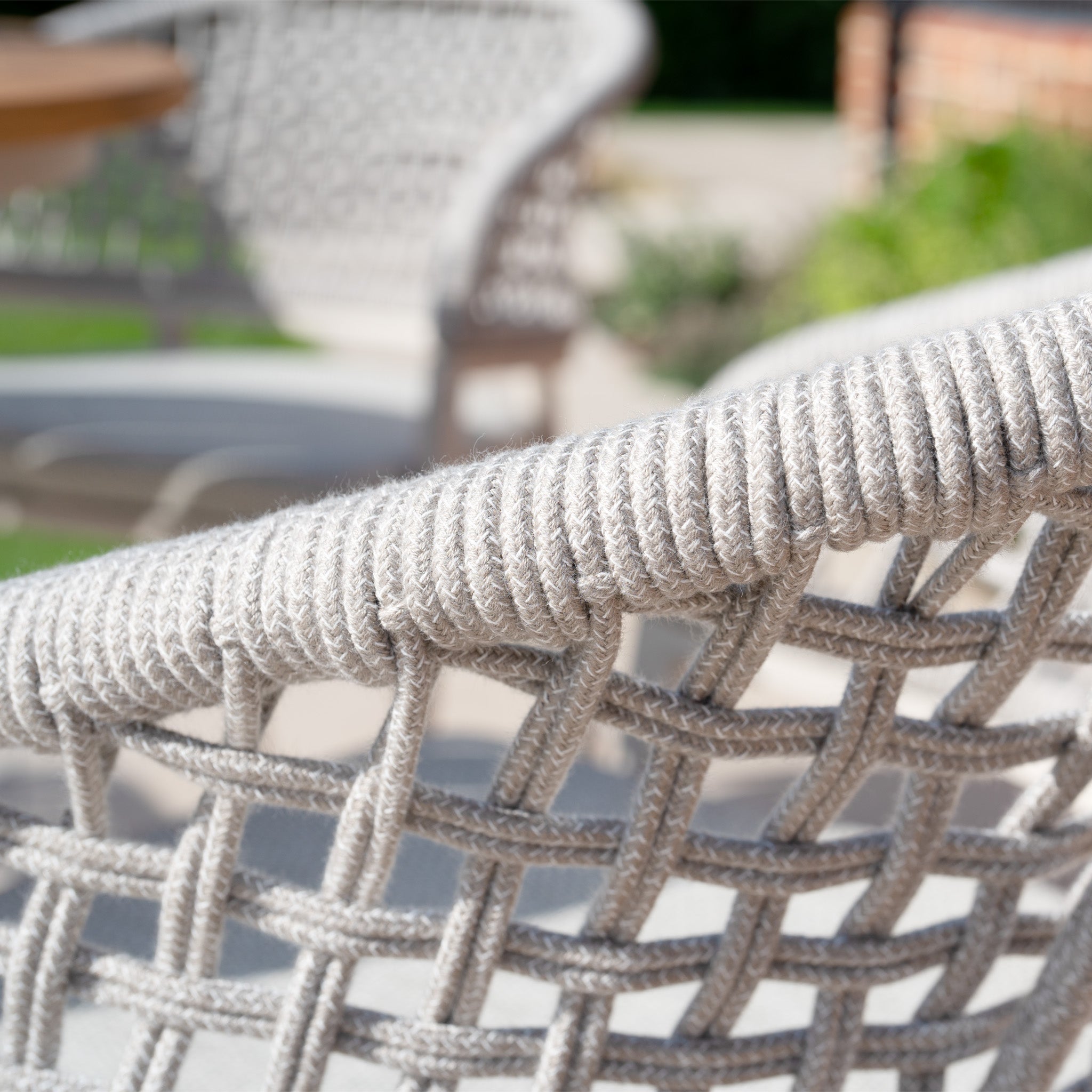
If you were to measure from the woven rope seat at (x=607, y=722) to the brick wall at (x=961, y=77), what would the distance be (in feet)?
12.2

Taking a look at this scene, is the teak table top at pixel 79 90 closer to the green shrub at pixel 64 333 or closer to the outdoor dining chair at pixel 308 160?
the outdoor dining chair at pixel 308 160

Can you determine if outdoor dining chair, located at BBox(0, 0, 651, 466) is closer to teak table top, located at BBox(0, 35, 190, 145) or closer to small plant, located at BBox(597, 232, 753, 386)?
teak table top, located at BBox(0, 35, 190, 145)

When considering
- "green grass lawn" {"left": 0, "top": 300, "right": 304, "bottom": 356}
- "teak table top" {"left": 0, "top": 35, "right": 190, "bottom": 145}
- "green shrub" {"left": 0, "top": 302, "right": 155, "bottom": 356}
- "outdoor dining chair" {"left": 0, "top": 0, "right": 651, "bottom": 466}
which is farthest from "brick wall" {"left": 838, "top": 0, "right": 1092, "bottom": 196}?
"green shrub" {"left": 0, "top": 302, "right": 155, "bottom": 356}

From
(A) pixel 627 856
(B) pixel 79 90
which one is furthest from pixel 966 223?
(A) pixel 627 856

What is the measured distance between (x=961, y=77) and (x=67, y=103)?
11.6 feet

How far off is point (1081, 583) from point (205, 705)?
0.36 m

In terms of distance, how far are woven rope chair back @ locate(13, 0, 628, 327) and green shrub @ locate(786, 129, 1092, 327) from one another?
119 centimetres

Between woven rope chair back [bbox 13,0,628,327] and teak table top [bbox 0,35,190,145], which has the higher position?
woven rope chair back [bbox 13,0,628,327]

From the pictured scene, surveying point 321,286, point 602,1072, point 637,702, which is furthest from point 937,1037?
point 321,286

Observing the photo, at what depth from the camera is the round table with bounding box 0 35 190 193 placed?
67.3 inches

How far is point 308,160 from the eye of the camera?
2824mm

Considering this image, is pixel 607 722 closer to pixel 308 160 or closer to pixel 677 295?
pixel 308 160

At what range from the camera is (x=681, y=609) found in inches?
19.2

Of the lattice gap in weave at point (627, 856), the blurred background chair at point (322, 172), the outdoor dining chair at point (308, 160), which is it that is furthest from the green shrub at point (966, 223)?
the lattice gap in weave at point (627, 856)
